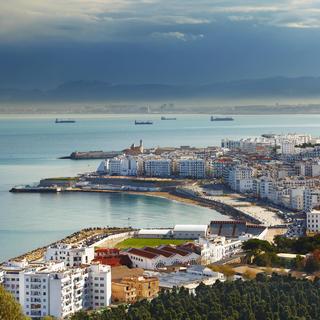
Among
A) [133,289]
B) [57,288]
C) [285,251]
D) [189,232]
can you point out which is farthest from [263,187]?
[57,288]

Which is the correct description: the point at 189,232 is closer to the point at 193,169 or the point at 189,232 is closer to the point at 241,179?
the point at 241,179

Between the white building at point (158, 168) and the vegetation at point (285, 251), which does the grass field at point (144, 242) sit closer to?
the vegetation at point (285, 251)

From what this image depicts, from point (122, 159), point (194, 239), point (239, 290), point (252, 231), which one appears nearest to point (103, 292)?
point (239, 290)

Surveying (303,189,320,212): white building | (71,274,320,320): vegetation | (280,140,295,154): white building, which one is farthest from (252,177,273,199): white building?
(71,274,320,320): vegetation

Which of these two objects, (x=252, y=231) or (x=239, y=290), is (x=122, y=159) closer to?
(x=252, y=231)

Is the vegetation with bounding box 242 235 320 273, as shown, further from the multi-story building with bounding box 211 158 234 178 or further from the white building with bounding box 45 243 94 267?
the multi-story building with bounding box 211 158 234 178

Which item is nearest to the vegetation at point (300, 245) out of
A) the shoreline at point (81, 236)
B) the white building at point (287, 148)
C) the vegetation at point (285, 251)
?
the vegetation at point (285, 251)

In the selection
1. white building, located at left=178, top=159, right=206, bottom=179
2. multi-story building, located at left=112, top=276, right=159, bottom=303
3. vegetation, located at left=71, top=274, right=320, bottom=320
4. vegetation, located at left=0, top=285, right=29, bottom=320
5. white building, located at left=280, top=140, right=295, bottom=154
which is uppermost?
white building, located at left=280, top=140, right=295, bottom=154
